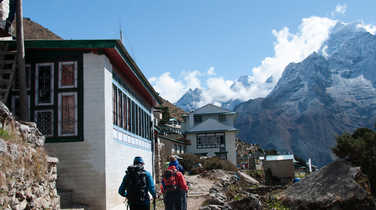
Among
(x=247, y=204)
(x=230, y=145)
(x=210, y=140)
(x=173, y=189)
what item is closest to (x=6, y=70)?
(x=173, y=189)

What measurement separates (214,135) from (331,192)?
149 feet

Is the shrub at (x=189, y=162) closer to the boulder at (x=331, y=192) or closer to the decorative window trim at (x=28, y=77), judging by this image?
the decorative window trim at (x=28, y=77)

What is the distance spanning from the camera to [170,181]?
8.68m

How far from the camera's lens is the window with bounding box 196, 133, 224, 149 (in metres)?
54.5

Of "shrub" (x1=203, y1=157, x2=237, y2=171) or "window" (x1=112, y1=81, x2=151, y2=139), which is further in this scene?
"shrub" (x1=203, y1=157, x2=237, y2=171)

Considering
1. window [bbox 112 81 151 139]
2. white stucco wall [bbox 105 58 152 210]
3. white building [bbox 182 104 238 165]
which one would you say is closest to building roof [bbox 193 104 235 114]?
white building [bbox 182 104 238 165]

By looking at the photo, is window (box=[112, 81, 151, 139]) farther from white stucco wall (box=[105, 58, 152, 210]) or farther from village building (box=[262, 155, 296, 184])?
village building (box=[262, 155, 296, 184])

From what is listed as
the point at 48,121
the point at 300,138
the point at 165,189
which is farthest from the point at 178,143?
the point at 300,138

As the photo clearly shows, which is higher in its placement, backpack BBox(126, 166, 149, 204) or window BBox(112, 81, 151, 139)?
window BBox(112, 81, 151, 139)

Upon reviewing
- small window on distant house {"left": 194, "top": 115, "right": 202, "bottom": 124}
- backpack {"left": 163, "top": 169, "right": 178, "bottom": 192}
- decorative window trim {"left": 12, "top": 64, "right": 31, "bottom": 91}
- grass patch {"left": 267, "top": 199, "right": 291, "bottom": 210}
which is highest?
small window on distant house {"left": 194, "top": 115, "right": 202, "bottom": 124}

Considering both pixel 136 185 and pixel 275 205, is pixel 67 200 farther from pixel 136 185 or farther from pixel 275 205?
pixel 275 205

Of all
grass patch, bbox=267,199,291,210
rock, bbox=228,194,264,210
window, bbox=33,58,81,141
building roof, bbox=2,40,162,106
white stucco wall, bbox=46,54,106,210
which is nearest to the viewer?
rock, bbox=228,194,264,210

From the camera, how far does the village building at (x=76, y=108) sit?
12078 millimetres

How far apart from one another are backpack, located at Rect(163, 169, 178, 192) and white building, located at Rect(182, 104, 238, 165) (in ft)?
147
